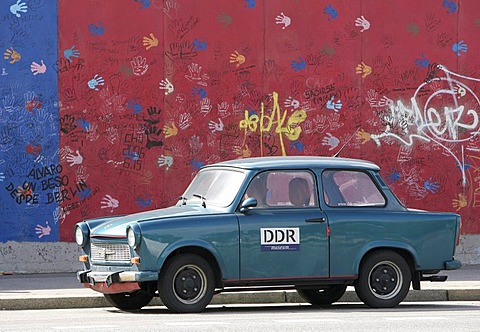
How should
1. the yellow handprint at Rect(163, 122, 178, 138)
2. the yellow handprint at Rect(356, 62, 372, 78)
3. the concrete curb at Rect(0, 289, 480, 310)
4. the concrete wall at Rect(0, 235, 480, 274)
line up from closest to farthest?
the concrete curb at Rect(0, 289, 480, 310) < the concrete wall at Rect(0, 235, 480, 274) < the yellow handprint at Rect(163, 122, 178, 138) < the yellow handprint at Rect(356, 62, 372, 78)

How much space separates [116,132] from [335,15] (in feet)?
13.0

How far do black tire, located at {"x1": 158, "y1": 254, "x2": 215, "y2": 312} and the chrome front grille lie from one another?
1.59 feet

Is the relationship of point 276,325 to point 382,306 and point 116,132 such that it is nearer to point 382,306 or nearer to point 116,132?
point 382,306

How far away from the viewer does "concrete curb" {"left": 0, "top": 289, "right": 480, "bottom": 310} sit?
1425cm

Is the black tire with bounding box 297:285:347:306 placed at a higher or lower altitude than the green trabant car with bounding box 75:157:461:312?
lower

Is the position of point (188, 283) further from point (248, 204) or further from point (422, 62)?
point (422, 62)

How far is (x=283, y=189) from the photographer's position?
43.8 feet

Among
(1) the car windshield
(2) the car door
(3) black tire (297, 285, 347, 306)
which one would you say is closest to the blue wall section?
(1) the car windshield

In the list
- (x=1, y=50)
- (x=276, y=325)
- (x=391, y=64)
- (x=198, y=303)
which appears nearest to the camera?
(x=276, y=325)

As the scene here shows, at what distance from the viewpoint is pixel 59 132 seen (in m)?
18.0

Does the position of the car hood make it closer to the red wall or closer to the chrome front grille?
the chrome front grille

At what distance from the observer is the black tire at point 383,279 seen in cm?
1336

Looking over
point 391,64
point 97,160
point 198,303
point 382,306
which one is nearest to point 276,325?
point 198,303

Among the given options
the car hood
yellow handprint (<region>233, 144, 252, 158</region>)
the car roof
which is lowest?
the car hood
